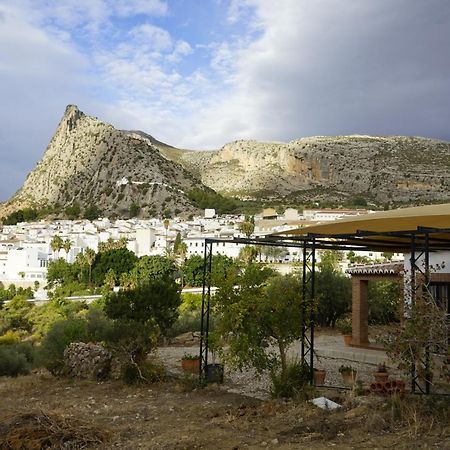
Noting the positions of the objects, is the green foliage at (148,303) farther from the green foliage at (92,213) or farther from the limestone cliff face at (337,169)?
the green foliage at (92,213)

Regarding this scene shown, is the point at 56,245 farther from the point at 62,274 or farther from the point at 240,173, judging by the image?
the point at 240,173

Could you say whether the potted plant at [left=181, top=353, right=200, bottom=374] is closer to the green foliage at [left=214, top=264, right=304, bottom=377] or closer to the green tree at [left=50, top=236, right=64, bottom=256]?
the green foliage at [left=214, top=264, right=304, bottom=377]

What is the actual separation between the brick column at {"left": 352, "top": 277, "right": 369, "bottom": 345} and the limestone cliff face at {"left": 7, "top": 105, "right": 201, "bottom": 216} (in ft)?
311

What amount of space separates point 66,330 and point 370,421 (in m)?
8.51

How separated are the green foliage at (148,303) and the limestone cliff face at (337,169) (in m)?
80.4

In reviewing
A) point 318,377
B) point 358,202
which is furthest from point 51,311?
point 358,202

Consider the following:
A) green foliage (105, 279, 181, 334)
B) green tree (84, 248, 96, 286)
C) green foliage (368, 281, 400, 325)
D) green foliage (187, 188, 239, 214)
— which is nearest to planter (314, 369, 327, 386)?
green foliage (105, 279, 181, 334)

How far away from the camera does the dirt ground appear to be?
604 centimetres

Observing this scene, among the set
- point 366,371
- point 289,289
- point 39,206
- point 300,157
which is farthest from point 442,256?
point 39,206

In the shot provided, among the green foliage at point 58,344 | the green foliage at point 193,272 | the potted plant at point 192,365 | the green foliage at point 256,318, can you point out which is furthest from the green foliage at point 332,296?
the green foliage at point 193,272

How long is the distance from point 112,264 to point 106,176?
57.5 meters

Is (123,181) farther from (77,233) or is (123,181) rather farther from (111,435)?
(111,435)

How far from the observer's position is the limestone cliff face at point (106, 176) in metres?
110

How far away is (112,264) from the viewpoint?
57594 mm
